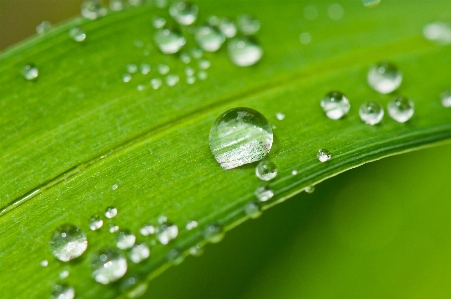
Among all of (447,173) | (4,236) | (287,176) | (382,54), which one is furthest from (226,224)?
(447,173)

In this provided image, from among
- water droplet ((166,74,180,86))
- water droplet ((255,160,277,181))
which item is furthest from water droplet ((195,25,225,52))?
water droplet ((255,160,277,181))

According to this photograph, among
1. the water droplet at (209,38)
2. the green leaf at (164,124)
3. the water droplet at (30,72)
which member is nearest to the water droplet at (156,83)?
the green leaf at (164,124)

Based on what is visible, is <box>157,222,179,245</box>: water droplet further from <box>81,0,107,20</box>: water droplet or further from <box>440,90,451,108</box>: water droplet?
<box>440,90,451,108</box>: water droplet

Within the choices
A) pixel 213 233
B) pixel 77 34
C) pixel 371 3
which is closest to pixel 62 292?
pixel 213 233

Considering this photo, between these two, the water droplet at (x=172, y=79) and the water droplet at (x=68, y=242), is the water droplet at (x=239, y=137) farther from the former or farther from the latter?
the water droplet at (x=68, y=242)

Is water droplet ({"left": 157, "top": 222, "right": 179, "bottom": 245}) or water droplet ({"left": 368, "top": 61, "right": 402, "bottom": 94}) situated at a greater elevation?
water droplet ({"left": 368, "top": 61, "right": 402, "bottom": 94})

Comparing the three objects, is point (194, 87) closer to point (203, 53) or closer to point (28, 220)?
point (203, 53)

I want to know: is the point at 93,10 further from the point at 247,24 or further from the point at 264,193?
the point at 264,193
